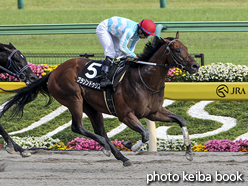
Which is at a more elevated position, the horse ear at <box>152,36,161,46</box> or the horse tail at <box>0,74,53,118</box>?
the horse ear at <box>152,36,161,46</box>

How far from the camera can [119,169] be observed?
5168mm

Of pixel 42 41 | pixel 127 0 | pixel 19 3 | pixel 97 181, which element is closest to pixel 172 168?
pixel 97 181

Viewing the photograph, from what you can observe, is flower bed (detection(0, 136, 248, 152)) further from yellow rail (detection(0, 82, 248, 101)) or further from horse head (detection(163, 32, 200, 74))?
horse head (detection(163, 32, 200, 74))

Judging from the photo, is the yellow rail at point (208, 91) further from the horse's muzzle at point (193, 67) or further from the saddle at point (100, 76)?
the horse's muzzle at point (193, 67)

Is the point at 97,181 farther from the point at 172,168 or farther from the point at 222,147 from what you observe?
the point at 222,147

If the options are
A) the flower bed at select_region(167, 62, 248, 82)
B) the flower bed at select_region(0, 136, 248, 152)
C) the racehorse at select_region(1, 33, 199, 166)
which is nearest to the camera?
the racehorse at select_region(1, 33, 199, 166)

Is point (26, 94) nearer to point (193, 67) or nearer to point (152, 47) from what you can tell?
point (152, 47)

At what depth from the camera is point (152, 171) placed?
500cm

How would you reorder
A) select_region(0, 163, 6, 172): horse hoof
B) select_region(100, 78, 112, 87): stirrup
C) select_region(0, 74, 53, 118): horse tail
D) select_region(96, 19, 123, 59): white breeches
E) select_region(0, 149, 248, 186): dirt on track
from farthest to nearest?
select_region(0, 74, 53, 118): horse tail
select_region(96, 19, 123, 59): white breeches
select_region(0, 163, 6, 172): horse hoof
select_region(100, 78, 112, 87): stirrup
select_region(0, 149, 248, 186): dirt on track

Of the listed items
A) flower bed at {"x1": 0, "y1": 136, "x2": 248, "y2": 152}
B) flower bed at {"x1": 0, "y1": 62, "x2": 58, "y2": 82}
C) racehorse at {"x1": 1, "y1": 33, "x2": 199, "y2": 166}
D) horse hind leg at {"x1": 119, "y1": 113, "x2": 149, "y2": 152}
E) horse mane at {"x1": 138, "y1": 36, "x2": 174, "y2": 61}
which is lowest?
flower bed at {"x1": 0, "y1": 136, "x2": 248, "y2": 152}

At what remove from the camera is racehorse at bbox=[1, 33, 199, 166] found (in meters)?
4.85

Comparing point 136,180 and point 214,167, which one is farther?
point 214,167

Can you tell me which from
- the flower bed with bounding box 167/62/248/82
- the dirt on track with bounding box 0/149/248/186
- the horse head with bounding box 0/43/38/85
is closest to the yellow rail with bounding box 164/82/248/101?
the dirt on track with bounding box 0/149/248/186

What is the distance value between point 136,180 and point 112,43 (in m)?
1.82
